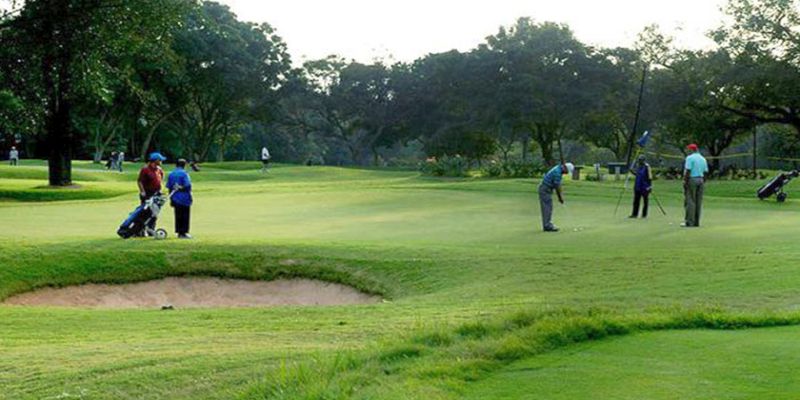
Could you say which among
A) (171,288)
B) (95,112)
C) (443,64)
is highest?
(443,64)

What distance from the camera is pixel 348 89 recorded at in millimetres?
99438

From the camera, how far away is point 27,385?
7582 millimetres

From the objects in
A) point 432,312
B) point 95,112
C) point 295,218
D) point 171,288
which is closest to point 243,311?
point 432,312

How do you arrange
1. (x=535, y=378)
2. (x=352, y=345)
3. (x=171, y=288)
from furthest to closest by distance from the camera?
(x=171, y=288), (x=352, y=345), (x=535, y=378)

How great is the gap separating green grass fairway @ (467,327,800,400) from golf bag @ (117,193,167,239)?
13.8 m

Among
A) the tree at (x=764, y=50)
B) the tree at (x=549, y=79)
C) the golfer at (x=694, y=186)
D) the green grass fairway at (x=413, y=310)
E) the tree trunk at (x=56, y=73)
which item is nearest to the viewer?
the green grass fairway at (x=413, y=310)

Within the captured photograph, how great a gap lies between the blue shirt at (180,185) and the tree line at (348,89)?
35.2ft

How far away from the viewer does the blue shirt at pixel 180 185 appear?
19891 mm

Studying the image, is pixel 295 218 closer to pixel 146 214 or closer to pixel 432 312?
pixel 146 214

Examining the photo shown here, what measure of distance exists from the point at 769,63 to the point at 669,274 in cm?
4018

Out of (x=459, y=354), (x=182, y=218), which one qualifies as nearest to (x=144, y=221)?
(x=182, y=218)

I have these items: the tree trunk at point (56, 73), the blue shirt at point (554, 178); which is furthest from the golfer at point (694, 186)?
the tree trunk at point (56, 73)

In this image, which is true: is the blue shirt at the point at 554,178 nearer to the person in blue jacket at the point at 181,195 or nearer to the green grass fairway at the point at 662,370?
the person in blue jacket at the point at 181,195

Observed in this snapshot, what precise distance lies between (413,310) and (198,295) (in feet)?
20.0
